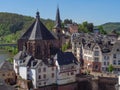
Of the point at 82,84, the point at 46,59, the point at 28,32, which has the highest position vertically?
the point at 28,32

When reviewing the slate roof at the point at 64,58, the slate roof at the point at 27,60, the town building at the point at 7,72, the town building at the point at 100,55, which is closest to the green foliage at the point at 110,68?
the town building at the point at 100,55

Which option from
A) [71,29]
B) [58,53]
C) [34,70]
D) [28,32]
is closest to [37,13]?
[28,32]

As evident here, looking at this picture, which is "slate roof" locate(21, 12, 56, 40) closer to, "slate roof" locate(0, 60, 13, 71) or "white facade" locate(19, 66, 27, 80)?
"slate roof" locate(0, 60, 13, 71)

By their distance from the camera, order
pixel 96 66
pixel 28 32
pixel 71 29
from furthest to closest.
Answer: pixel 71 29 < pixel 96 66 < pixel 28 32

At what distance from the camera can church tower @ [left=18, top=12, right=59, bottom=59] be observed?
6334 centimetres

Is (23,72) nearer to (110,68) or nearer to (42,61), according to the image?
(42,61)

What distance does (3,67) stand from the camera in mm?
58094

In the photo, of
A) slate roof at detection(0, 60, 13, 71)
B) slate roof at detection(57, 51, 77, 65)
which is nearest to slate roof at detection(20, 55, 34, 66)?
slate roof at detection(0, 60, 13, 71)

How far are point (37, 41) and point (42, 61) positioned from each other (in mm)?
7598

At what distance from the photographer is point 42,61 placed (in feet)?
185

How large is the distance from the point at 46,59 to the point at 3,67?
7.43 m

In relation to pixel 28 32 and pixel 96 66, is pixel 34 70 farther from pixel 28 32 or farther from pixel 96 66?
pixel 96 66

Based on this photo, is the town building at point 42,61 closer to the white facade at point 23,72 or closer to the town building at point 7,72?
the white facade at point 23,72

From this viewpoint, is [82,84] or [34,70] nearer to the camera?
[34,70]
